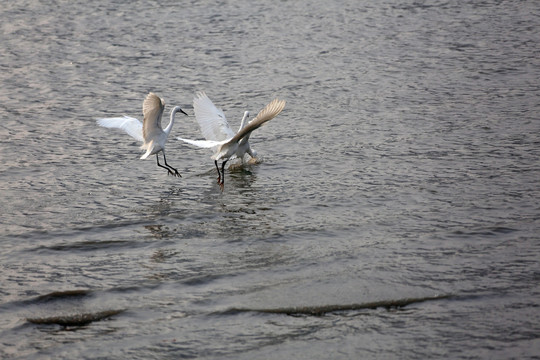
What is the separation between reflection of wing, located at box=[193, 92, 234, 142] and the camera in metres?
11.4

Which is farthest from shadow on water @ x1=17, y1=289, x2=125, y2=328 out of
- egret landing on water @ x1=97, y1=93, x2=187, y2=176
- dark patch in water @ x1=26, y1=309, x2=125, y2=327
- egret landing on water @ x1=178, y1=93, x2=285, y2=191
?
egret landing on water @ x1=178, y1=93, x2=285, y2=191

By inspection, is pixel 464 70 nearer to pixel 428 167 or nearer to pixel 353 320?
pixel 428 167

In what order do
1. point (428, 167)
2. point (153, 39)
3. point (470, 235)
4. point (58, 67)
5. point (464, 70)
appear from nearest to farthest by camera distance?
1. point (470, 235)
2. point (428, 167)
3. point (464, 70)
4. point (58, 67)
5. point (153, 39)

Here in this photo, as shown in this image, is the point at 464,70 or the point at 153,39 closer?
the point at 464,70

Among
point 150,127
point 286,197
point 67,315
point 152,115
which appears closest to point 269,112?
point 286,197

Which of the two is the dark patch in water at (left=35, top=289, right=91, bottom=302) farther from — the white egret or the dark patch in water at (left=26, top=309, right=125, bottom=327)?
the white egret

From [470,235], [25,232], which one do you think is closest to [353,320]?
[470,235]

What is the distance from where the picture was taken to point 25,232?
8.52 m

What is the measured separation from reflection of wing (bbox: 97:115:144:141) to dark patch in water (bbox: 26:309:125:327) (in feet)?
15.8

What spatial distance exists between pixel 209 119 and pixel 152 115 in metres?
1.53

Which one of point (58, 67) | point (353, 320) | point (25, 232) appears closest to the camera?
point (353, 320)

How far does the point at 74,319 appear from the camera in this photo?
21.3 feet

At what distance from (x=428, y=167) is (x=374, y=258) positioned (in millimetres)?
3058

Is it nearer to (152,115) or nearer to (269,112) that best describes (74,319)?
(269,112)
